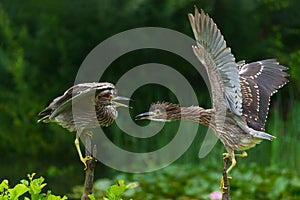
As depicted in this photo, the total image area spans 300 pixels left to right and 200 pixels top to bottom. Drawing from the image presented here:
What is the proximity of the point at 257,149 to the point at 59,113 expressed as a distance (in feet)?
15.6

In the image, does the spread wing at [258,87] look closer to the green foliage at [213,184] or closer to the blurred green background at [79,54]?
the green foliage at [213,184]

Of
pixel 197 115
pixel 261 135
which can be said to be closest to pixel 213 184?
pixel 261 135

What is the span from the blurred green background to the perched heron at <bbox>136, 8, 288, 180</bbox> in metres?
4.18

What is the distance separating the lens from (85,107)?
3.15 m

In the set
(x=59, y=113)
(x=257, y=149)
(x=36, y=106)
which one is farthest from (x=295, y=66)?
(x=59, y=113)

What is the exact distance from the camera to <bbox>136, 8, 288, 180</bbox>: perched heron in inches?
123

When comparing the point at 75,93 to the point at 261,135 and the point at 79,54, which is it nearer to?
the point at 261,135

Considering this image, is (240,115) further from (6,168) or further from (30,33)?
(30,33)

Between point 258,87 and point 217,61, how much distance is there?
2.61 ft

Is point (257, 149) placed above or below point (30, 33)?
below

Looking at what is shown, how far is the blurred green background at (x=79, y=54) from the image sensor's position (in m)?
8.62

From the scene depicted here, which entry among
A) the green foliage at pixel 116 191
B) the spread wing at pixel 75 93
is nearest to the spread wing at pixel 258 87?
the spread wing at pixel 75 93

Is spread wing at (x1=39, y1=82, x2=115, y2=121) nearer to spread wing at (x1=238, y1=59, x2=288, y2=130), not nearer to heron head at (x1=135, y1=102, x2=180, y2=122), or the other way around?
heron head at (x1=135, y1=102, x2=180, y2=122)

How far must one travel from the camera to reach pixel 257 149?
24.9 feet
